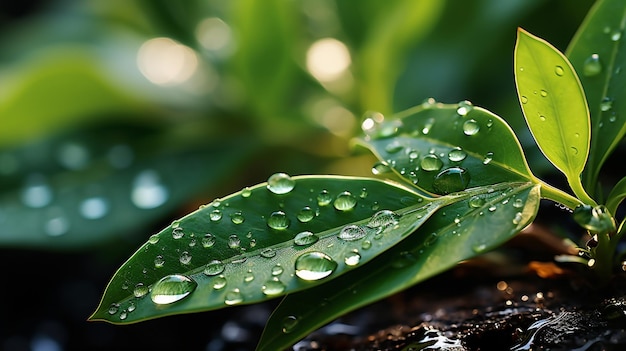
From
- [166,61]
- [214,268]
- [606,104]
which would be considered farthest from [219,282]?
[166,61]

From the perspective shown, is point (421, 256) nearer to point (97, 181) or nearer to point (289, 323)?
point (289, 323)

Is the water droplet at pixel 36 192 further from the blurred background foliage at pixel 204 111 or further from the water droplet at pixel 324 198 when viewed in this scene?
the water droplet at pixel 324 198

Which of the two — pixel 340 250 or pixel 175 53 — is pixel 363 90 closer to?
pixel 175 53

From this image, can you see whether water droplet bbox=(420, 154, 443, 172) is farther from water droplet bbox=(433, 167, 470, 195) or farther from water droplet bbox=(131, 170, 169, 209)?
water droplet bbox=(131, 170, 169, 209)

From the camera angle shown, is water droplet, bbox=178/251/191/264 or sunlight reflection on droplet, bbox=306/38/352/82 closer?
water droplet, bbox=178/251/191/264

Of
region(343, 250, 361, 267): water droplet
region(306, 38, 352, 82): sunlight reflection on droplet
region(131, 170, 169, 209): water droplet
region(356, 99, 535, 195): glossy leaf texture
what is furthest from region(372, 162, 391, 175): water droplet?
region(306, 38, 352, 82): sunlight reflection on droplet

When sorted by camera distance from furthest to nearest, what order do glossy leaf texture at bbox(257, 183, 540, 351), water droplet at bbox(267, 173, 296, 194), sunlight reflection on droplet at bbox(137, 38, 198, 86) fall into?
sunlight reflection on droplet at bbox(137, 38, 198, 86)
water droplet at bbox(267, 173, 296, 194)
glossy leaf texture at bbox(257, 183, 540, 351)

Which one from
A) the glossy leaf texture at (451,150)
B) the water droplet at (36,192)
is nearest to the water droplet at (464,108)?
the glossy leaf texture at (451,150)
